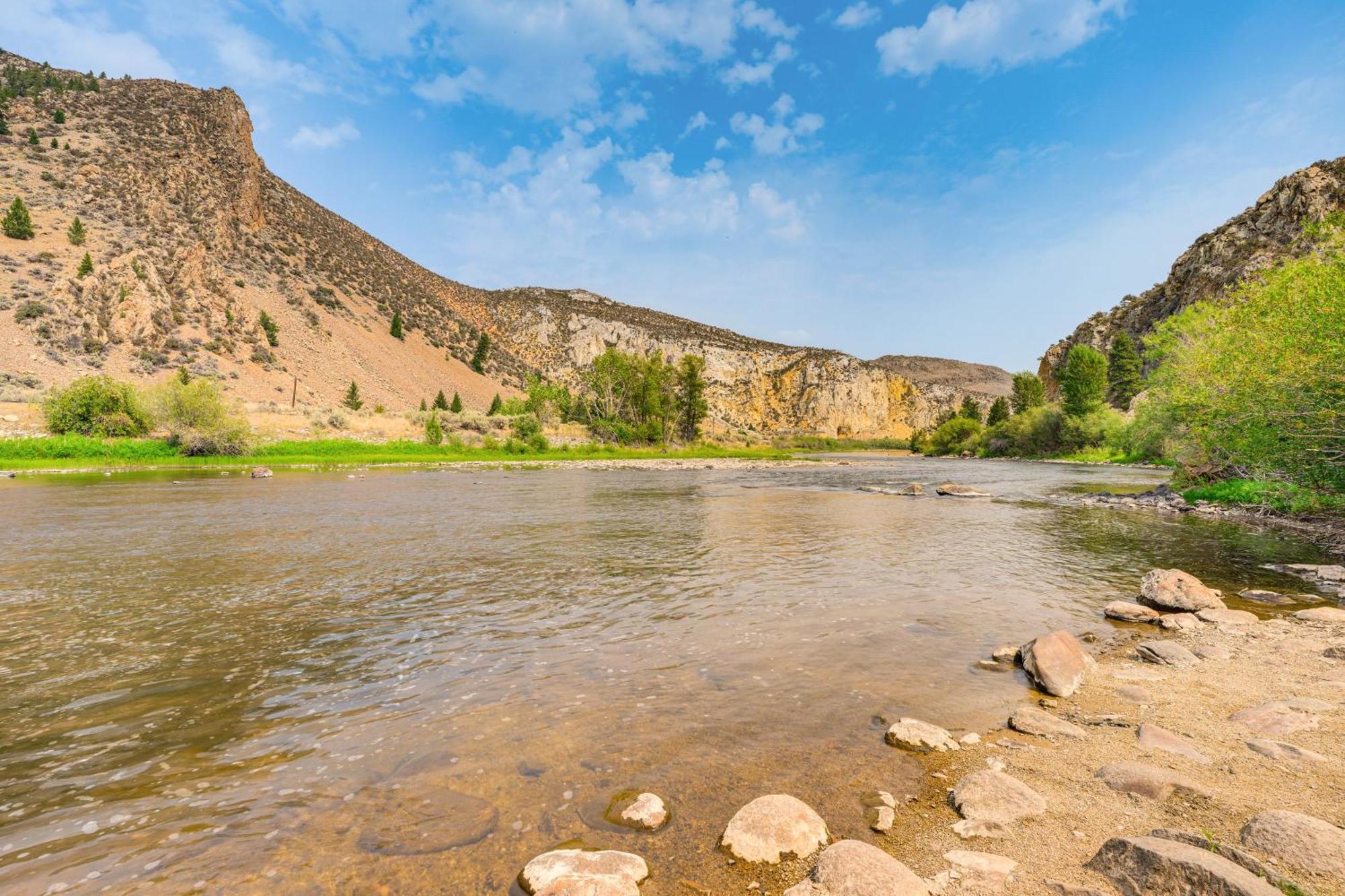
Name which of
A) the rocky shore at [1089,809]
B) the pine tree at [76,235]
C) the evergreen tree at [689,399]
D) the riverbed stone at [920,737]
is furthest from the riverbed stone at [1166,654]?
the pine tree at [76,235]

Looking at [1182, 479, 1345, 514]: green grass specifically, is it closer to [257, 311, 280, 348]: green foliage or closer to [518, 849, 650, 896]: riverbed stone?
[518, 849, 650, 896]: riverbed stone

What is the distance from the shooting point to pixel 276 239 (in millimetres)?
102188

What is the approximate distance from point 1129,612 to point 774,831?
10.2 meters

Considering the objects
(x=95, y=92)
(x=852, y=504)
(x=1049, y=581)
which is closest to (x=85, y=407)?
(x=852, y=504)

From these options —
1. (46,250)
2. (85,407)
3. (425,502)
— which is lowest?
(425,502)

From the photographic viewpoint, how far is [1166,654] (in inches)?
338

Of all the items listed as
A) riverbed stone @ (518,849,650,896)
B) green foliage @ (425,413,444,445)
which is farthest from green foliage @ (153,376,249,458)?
riverbed stone @ (518,849,650,896)

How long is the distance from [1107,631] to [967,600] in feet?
7.78

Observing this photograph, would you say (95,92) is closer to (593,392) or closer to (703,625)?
(593,392)

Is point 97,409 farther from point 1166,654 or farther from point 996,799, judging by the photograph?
point 1166,654

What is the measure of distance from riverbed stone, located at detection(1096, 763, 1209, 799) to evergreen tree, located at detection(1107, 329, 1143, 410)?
118011mm

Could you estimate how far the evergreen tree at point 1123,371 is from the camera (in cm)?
9925

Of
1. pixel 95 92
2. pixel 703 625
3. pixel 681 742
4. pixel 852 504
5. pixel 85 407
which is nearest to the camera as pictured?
pixel 681 742

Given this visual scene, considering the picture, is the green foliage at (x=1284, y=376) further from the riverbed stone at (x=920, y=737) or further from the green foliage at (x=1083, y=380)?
the green foliage at (x=1083, y=380)
